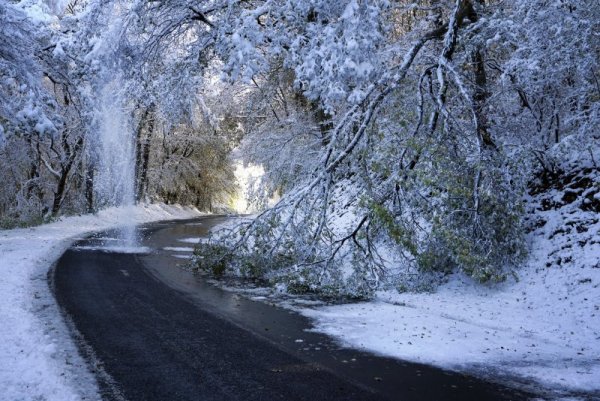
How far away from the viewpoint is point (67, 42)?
16328mm

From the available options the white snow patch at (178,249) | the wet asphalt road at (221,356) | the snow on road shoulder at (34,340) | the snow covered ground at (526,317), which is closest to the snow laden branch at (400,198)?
the snow covered ground at (526,317)

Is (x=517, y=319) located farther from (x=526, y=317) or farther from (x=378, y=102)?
(x=378, y=102)

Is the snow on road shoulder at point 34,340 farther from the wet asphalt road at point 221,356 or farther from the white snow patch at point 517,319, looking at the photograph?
the white snow patch at point 517,319

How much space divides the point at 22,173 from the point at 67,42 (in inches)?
728

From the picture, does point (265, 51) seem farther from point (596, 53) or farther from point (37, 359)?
point (37, 359)

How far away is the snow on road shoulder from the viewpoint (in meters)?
4.93

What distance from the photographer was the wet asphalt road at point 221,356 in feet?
16.7

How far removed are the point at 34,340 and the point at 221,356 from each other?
7.28 ft

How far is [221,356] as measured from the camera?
6.09 meters

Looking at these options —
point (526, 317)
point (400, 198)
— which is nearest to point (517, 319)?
point (526, 317)

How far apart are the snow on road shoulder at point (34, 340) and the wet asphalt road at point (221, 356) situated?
0.21m

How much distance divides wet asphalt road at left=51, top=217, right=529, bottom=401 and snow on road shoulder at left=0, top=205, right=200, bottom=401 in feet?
0.68

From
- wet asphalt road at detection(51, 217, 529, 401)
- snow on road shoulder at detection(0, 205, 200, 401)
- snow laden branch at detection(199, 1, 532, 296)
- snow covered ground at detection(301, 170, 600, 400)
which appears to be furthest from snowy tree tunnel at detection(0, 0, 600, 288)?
snow on road shoulder at detection(0, 205, 200, 401)

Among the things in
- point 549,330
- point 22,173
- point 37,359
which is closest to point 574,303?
point 549,330
